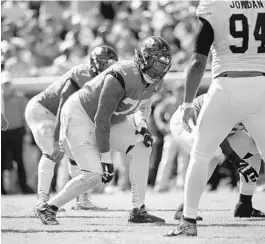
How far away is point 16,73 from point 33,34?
231 cm

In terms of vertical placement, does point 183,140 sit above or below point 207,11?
below

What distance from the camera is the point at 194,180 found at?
5.95m

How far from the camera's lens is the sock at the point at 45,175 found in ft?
28.8

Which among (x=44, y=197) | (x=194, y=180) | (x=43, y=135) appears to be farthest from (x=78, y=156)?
(x=43, y=135)

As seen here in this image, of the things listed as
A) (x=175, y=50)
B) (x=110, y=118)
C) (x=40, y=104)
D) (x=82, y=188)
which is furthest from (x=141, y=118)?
(x=175, y=50)

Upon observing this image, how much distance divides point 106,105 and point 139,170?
101 cm

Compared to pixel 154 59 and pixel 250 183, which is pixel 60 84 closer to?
pixel 154 59

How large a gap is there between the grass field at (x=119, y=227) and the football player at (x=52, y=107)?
457 mm

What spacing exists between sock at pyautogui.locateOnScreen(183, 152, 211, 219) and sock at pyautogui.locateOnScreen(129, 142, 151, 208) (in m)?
1.54

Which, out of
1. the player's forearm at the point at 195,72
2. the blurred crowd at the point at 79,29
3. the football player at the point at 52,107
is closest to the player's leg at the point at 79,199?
the football player at the point at 52,107

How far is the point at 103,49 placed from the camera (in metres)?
8.39

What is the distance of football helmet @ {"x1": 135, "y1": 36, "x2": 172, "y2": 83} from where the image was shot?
6.85 meters

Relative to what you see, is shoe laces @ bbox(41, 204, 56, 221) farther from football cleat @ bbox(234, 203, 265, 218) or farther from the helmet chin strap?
football cleat @ bbox(234, 203, 265, 218)

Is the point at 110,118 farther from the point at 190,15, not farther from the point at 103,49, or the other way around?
the point at 190,15
